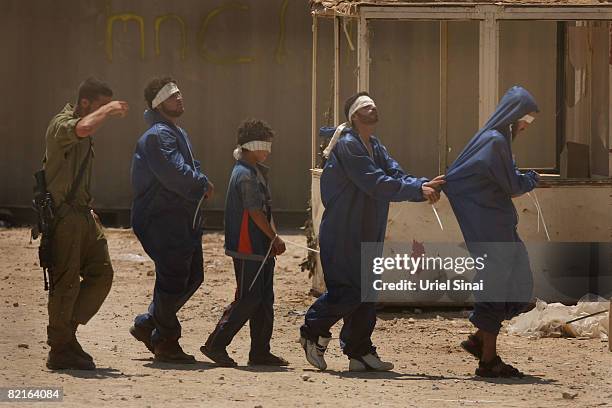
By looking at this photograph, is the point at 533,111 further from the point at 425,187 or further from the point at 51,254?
the point at 51,254

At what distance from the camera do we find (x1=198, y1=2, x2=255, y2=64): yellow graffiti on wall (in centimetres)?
1666

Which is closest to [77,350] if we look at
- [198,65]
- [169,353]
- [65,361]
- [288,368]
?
[65,361]

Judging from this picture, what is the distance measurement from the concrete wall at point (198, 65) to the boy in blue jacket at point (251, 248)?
25.1 feet

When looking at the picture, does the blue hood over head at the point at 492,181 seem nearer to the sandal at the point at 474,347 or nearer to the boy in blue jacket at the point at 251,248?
the sandal at the point at 474,347

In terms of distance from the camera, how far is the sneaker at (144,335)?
9.30 metres

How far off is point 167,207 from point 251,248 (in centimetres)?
56

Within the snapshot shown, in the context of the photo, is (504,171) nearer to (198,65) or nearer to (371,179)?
(371,179)

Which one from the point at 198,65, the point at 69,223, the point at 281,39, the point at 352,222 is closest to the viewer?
the point at 69,223

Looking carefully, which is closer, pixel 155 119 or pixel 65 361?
pixel 65 361

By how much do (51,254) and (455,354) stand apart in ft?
9.12

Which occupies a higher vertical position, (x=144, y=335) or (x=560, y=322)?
(x=144, y=335)

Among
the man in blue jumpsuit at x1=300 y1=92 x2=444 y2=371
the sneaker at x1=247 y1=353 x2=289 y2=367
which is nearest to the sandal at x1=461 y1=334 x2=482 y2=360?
the man in blue jumpsuit at x1=300 y1=92 x2=444 y2=371

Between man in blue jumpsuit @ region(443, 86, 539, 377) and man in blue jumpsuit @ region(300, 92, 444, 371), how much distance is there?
9.4 inches

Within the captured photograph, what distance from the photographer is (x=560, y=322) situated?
10.6 metres
